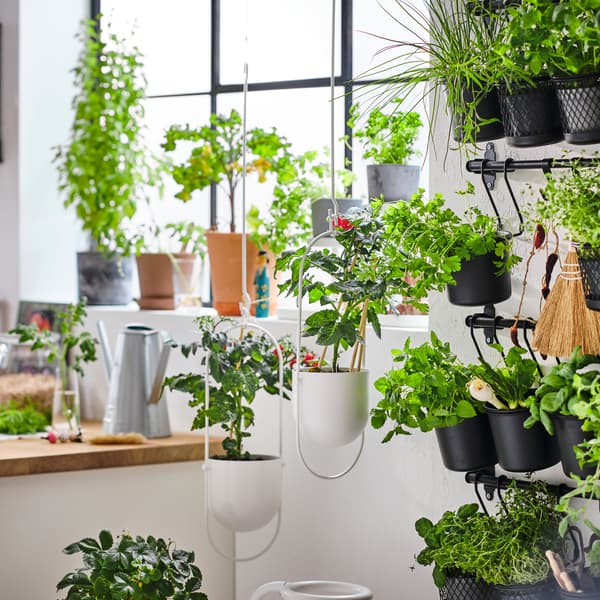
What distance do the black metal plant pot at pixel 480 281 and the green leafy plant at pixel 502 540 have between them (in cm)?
37

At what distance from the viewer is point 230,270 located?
3.01 meters

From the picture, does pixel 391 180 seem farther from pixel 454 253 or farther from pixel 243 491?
pixel 243 491

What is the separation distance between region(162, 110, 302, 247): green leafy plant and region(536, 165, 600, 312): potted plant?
126 centimetres

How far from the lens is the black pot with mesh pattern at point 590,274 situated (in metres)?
1.67

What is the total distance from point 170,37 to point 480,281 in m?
1.93

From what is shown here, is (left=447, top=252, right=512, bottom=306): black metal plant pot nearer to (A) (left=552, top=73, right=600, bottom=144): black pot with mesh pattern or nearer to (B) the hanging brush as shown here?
(B) the hanging brush

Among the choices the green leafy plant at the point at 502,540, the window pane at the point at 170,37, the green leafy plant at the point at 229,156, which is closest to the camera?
the green leafy plant at the point at 502,540

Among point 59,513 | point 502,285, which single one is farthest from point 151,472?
point 502,285

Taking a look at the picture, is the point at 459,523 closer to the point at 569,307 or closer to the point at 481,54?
the point at 569,307

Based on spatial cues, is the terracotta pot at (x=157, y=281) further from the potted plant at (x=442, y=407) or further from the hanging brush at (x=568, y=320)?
the hanging brush at (x=568, y=320)

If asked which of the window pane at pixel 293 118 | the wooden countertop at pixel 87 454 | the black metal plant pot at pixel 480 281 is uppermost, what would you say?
the window pane at pixel 293 118

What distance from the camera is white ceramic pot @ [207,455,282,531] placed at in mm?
2457

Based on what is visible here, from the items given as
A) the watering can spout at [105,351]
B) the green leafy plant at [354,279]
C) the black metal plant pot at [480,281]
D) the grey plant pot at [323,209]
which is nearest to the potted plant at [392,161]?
the grey plant pot at [323,209]

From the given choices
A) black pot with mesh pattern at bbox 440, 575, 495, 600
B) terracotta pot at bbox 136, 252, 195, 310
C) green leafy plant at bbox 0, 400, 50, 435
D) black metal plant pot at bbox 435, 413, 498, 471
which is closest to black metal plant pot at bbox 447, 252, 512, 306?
black metal plant pot at bbox 435, 413, 498, 471
